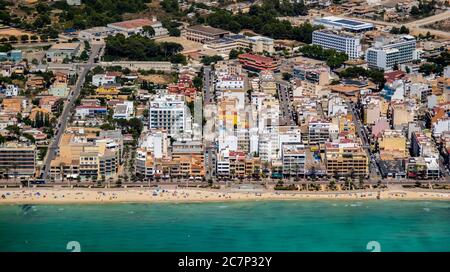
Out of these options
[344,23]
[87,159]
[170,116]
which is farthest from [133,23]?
[87,159]

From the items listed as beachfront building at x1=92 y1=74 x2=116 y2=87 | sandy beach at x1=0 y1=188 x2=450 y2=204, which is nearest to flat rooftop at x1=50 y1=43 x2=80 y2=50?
beachfront building at x1=92 y1=74 x2=116 y2=87

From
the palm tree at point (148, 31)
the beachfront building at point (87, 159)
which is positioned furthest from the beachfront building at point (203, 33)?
the beachfront building at point (87, 159)

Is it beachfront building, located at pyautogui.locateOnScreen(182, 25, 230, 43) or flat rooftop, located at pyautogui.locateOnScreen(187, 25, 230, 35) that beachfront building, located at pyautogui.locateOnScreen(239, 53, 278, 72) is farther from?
flat rooftop, located at pyautogui.locateOnScreen(187, 25, 230, 35)

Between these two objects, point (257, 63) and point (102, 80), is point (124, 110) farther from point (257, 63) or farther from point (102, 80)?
point (257, 63)

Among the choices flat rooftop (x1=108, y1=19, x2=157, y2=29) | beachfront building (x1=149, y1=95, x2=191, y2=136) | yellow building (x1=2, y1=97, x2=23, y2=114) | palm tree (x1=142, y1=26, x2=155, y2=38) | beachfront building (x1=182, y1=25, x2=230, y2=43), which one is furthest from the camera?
flat rooftop (x1=108, y1=19, x2=157, y2=29)

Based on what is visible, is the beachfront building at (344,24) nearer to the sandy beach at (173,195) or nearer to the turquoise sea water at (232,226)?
the sandy beach at (173,195)

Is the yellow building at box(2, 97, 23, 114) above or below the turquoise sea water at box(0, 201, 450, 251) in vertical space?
above
